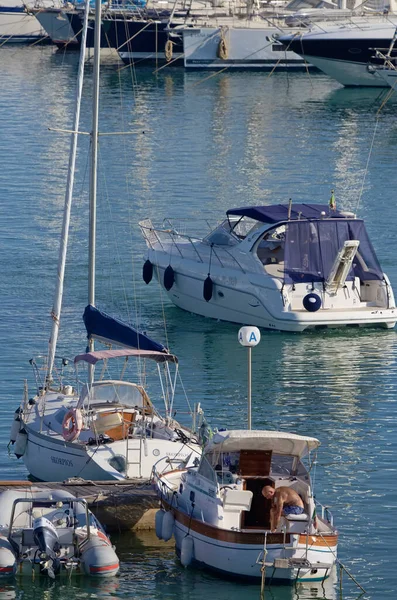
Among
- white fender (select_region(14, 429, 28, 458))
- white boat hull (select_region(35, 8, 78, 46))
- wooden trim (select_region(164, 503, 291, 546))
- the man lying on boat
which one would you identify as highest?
white boat hull (select_region(35, 8, 78, 46))

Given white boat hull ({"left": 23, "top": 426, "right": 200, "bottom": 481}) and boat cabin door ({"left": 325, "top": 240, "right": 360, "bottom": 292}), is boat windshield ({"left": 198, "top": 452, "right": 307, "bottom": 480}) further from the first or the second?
boat cabin door ({"left": 325, "top": 240, "right": 360, "bottom": 292})

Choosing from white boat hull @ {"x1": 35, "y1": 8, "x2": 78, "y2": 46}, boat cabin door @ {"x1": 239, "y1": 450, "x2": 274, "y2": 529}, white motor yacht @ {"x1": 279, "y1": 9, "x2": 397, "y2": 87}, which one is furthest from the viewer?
white boat hull @ {"x1": 35, "y1": 8, "x2": 78, "y2": 46}

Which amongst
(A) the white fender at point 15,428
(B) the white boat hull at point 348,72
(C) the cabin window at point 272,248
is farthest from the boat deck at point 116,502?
(B) the white boat hull at point 348,72

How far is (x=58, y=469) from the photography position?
26.5m

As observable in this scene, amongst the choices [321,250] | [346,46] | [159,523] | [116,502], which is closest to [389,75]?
[346,46]

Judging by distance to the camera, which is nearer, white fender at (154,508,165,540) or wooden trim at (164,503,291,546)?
wooden trim at (164,503,291,546)

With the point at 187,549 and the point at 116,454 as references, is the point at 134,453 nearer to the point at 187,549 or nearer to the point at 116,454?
the point at 116,454

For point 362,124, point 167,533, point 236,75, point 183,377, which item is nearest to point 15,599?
point 167,533

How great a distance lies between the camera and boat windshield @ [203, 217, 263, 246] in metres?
38.9

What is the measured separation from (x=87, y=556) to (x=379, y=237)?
28495 millimetres

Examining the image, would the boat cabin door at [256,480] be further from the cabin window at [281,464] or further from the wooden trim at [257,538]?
the wooden trim at [257,538]

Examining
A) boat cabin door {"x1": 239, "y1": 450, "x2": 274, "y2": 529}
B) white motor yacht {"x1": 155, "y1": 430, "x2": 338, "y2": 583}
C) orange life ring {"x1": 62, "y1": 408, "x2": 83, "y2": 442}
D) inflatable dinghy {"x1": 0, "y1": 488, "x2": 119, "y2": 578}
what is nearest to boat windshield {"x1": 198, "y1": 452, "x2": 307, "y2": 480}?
white motor yacht {"x1": 155, "y1": 430, "x2": 338, "y2": 583}

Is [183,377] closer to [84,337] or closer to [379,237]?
[84,337]

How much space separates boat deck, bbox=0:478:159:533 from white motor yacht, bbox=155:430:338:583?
0.66 meters
